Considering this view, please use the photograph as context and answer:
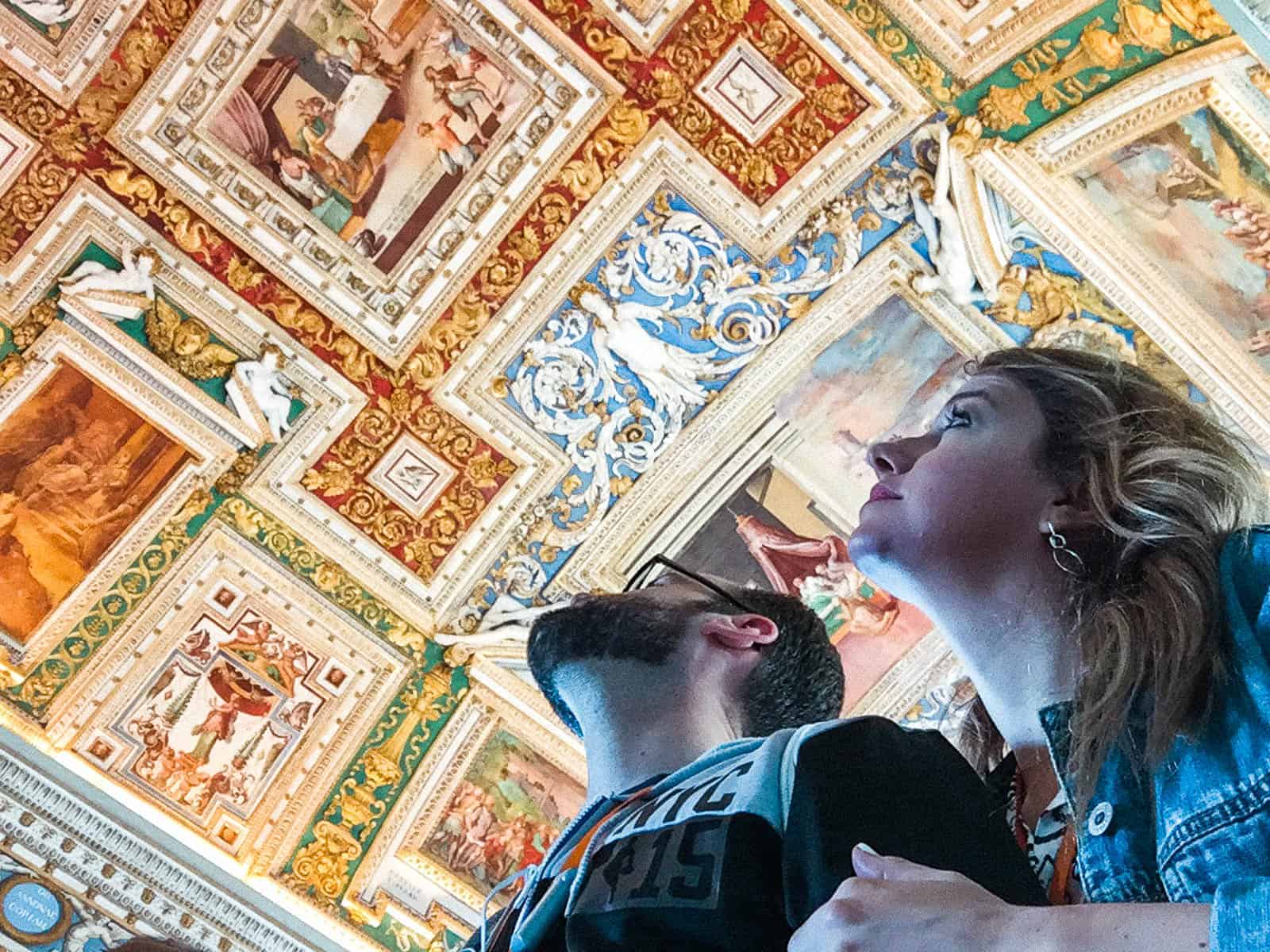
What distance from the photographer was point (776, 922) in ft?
6.40

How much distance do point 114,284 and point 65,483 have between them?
1.33 m

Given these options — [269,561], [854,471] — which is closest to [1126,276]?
[854,471]

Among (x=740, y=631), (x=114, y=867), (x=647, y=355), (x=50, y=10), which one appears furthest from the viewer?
(x=647, y=355)

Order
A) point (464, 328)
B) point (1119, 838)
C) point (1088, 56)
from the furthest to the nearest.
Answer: point (464, 328) < point (1088, 56) < point (1119, 838)

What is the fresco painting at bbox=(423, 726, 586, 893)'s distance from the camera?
33.4 feet

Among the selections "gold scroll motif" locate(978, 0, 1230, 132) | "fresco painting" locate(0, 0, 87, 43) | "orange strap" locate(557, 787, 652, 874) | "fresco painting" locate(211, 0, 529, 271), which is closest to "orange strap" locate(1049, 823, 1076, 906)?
"orange strap" locate(557, 787, 652, 874)

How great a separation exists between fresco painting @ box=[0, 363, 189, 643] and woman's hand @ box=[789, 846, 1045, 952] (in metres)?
8.47

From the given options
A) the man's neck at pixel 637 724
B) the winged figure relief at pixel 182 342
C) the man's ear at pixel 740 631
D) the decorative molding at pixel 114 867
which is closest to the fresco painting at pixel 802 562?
the winged figure relief at pixel 182 342

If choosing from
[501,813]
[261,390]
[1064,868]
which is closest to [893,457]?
[1064,868]

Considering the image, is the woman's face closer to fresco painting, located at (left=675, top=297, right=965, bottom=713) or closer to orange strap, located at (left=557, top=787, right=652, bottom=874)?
orange strap, located at (left=557, top=787, right=652, bottom=874)

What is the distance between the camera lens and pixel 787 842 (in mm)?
1923

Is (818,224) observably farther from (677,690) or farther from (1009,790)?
(1009,790)

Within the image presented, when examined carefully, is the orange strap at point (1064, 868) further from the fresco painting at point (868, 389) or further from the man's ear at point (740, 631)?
the fresco painting at point (868, 389)

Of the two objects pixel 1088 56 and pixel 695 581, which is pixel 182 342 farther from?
pixel 695 581
